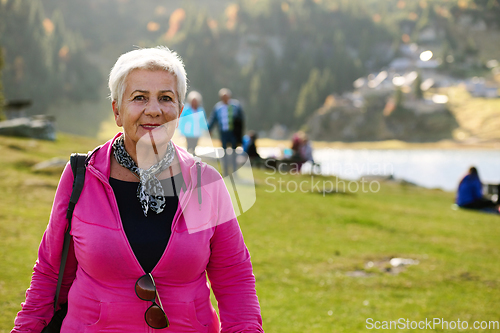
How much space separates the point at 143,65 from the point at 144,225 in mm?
829

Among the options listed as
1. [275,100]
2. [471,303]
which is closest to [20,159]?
[471,303]

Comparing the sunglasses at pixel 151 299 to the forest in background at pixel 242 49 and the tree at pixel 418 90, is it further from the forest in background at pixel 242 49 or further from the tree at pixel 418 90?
the tree at pixel 418 90

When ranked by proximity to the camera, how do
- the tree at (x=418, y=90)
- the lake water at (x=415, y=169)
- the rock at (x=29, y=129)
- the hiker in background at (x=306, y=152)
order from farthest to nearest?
the tree at (x=418, y=90)
the lake water at (x=415, y=169)
the hiker in background at (x=306, y=152)
the rock at (x=29, y=129)

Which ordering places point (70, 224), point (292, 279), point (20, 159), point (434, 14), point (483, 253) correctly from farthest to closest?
point (434, 14), point (20, 159), point (483, 253), point (292, 279), point (70, 224)

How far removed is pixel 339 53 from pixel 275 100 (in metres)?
31.2

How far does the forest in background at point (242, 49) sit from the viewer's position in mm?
100188

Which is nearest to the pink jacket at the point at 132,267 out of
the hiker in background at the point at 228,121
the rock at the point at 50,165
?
the hiker in background at the point at 228,121

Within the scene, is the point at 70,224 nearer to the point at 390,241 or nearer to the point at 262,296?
the point at 262,296

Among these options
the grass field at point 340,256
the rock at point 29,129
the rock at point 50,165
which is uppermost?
the rock at point 29,129

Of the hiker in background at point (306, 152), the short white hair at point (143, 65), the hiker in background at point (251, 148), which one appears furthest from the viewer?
the hiker in background at point (306, 152)

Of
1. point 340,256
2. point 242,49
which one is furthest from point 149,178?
point 242,49

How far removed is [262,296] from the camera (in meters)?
5.99

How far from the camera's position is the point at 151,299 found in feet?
7.20

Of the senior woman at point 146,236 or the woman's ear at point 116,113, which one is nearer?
the senior woman at point 146,236
